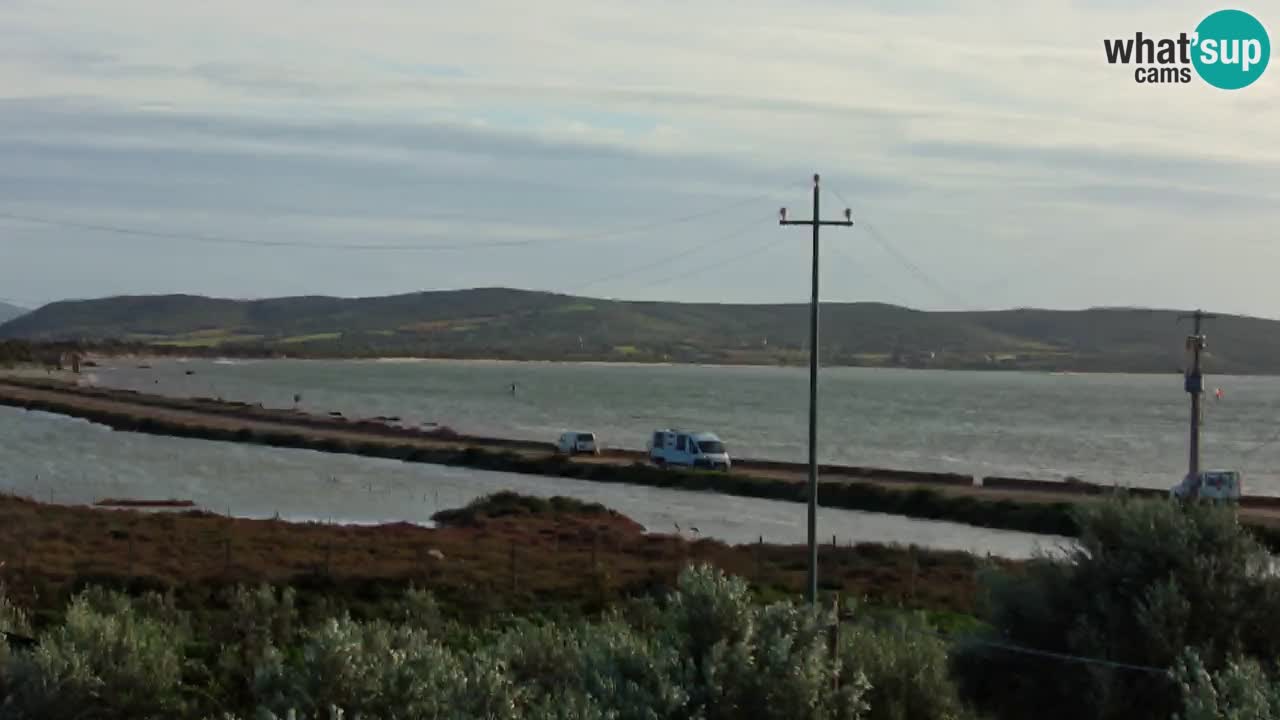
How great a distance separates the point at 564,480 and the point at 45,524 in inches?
1210

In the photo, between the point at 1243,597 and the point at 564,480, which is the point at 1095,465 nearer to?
the point at 564,480

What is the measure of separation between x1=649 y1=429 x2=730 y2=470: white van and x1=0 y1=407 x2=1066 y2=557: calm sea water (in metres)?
3.83

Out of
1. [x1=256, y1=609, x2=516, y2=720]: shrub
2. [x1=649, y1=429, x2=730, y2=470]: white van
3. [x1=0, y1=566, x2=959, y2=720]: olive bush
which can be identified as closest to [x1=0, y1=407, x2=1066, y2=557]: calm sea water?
[x1=649, y1=429, x2=730, y2=470]: white van

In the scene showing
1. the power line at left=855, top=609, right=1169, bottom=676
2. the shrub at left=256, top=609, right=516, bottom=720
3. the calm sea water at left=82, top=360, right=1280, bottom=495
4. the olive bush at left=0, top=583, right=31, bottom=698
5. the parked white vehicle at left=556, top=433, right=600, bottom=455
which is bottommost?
the calm sea water at left=82, top=360, right=1280, bottom=495

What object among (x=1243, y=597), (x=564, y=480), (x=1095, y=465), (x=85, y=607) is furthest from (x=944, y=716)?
(x=1095, y=465)

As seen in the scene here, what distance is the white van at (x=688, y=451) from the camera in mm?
67312

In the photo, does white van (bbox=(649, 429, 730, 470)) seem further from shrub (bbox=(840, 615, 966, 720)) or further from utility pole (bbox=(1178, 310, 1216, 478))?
shrub (bbox=(840, 615, 966, 720))

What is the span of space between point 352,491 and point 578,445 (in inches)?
669

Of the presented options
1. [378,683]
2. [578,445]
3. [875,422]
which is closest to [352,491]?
[578,445]

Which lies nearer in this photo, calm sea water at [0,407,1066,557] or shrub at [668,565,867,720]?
shrub at [668,565,867,720]

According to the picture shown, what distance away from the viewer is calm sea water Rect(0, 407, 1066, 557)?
166 ft

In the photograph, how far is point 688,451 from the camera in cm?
6781

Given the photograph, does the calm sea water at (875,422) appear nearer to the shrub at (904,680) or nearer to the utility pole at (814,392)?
the utility pole at (814,392)

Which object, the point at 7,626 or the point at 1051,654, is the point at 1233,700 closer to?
the point at 1051,654
